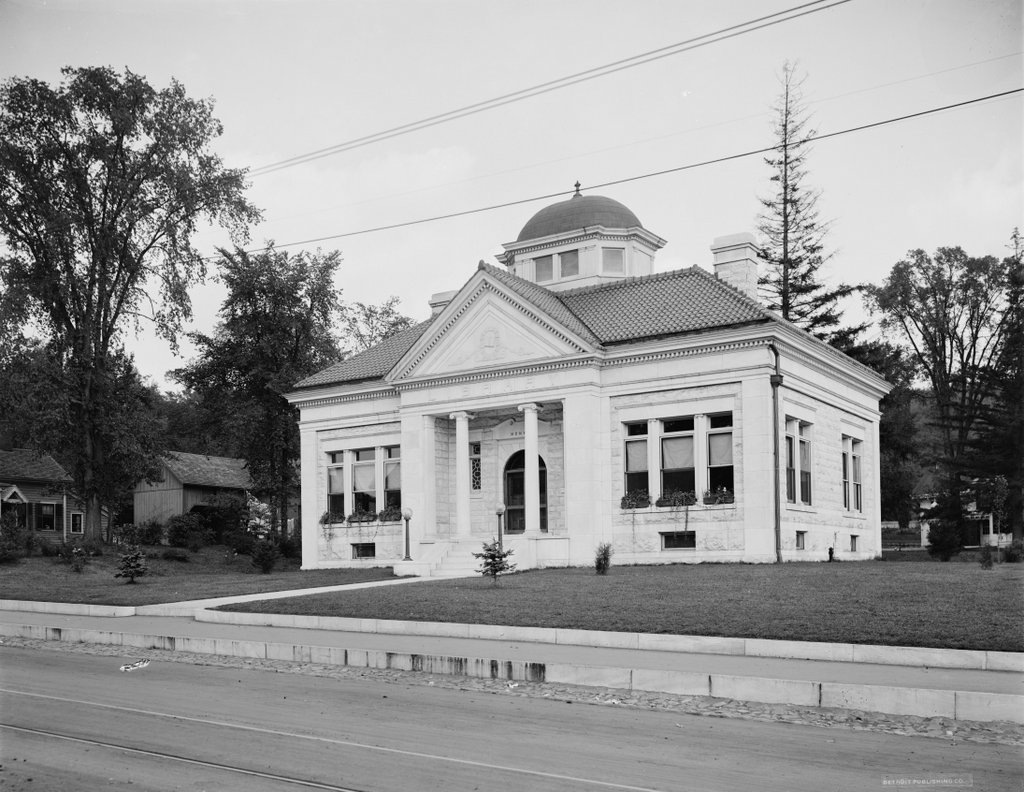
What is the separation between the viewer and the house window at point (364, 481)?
3738 centimetres

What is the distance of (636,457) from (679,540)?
9.37 ft

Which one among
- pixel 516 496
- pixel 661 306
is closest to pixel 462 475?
pixel 516 496

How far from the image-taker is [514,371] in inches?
1262

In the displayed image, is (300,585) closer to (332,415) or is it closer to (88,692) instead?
(332,415)

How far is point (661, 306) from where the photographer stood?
32.0 meters

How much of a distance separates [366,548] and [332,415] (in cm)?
505

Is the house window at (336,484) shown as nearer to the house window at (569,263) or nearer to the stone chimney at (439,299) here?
the stone chimney at (439,299)

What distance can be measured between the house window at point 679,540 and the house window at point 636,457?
1651 mm

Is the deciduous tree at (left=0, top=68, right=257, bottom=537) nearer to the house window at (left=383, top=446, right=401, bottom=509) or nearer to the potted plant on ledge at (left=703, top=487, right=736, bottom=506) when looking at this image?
the house window at (left=383, top=446, right=401, bottom=509)

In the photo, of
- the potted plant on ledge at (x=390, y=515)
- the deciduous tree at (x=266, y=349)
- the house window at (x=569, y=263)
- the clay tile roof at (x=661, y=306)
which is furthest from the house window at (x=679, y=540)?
the deciduous tree at (x=266, y=349)

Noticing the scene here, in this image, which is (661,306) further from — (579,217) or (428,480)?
(428,480)

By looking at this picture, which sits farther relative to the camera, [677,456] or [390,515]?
[390,515]

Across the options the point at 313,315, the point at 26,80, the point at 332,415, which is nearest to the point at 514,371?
the point at 332,415

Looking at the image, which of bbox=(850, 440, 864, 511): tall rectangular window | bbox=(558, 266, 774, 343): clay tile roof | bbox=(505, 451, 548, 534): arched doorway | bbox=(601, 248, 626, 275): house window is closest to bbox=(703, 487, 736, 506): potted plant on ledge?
bbox=(558, 266, 774, 343): clay tile roof
